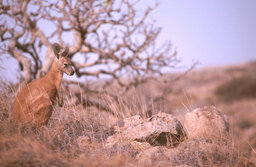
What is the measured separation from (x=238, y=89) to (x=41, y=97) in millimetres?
35591

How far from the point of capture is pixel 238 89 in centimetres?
3641

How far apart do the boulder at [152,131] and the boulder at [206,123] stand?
40 cm

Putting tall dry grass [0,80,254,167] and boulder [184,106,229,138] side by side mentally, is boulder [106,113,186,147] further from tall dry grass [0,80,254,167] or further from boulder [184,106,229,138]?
boulder [184,106,229,138]

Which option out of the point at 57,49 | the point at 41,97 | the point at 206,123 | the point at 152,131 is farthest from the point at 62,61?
the point at 206,123

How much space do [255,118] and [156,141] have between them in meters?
23.3

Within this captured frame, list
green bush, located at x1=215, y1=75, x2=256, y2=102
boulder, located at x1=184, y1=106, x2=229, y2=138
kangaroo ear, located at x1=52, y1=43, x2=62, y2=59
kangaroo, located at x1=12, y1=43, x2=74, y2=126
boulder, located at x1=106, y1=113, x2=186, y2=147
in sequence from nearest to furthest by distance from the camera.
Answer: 1. kangaroo, located at x1=12, y1=43, x2=74, y2=126
2. kangaroo ear, located at x1=52, y1=43, x2=62, y2=59
3. boulder, located at x1=106, y1=113, x2=186, y2=147
4. boulder, located at x1=184, y1=106, x2=229, y2=138
5. green bush, located at x1=215, y1=75, x2=256, y2=102

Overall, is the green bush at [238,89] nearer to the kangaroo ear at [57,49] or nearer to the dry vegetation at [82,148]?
the dry vegetation at [82,148]

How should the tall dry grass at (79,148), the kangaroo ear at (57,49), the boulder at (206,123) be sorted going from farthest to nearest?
the boulder at (206,123) → the kangaroo ear at (57,49) → the tall dry grass at (79,148)

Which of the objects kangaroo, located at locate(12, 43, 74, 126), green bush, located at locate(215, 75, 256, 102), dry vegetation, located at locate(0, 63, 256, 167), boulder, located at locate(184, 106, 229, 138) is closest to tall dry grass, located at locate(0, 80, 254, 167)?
dry vegetation, located at locate(0, 63, 256, 167)

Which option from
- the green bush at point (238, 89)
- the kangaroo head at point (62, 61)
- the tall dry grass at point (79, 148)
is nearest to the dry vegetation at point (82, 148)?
the tall dry grass at point (79, 148)

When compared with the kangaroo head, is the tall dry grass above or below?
below

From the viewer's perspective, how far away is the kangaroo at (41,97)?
4641 millimetres

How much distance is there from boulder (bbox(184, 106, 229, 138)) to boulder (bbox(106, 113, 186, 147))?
40 cm

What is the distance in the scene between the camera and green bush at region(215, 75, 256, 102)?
35.1 meters
